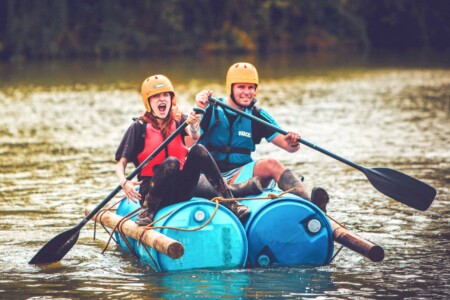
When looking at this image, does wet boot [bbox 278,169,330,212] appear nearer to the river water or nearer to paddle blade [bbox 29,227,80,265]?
the river water

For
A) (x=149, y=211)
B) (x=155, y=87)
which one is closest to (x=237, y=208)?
(x=149, y=211)

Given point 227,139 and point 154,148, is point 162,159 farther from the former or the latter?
point 227,139

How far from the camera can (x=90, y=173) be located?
1305 centimetres

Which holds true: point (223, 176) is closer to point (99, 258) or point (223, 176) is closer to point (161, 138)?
point (161, 138)

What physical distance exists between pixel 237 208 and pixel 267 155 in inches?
299

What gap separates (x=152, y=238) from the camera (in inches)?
274

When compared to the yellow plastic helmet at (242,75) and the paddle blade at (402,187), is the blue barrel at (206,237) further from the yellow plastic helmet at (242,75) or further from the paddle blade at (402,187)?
the paddle blade at (402,187)

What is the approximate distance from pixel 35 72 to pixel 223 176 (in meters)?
30.4

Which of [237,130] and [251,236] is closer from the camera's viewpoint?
[251,236]

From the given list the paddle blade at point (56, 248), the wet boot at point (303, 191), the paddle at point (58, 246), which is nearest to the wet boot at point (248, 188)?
the wet boot at point (303, 191)

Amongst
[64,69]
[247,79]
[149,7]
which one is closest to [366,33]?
[149,7]

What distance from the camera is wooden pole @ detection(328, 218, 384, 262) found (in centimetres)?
706

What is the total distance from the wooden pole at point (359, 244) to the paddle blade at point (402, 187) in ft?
2.40

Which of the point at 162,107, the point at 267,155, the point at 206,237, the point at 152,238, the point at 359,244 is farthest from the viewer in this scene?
the point at 267,155
